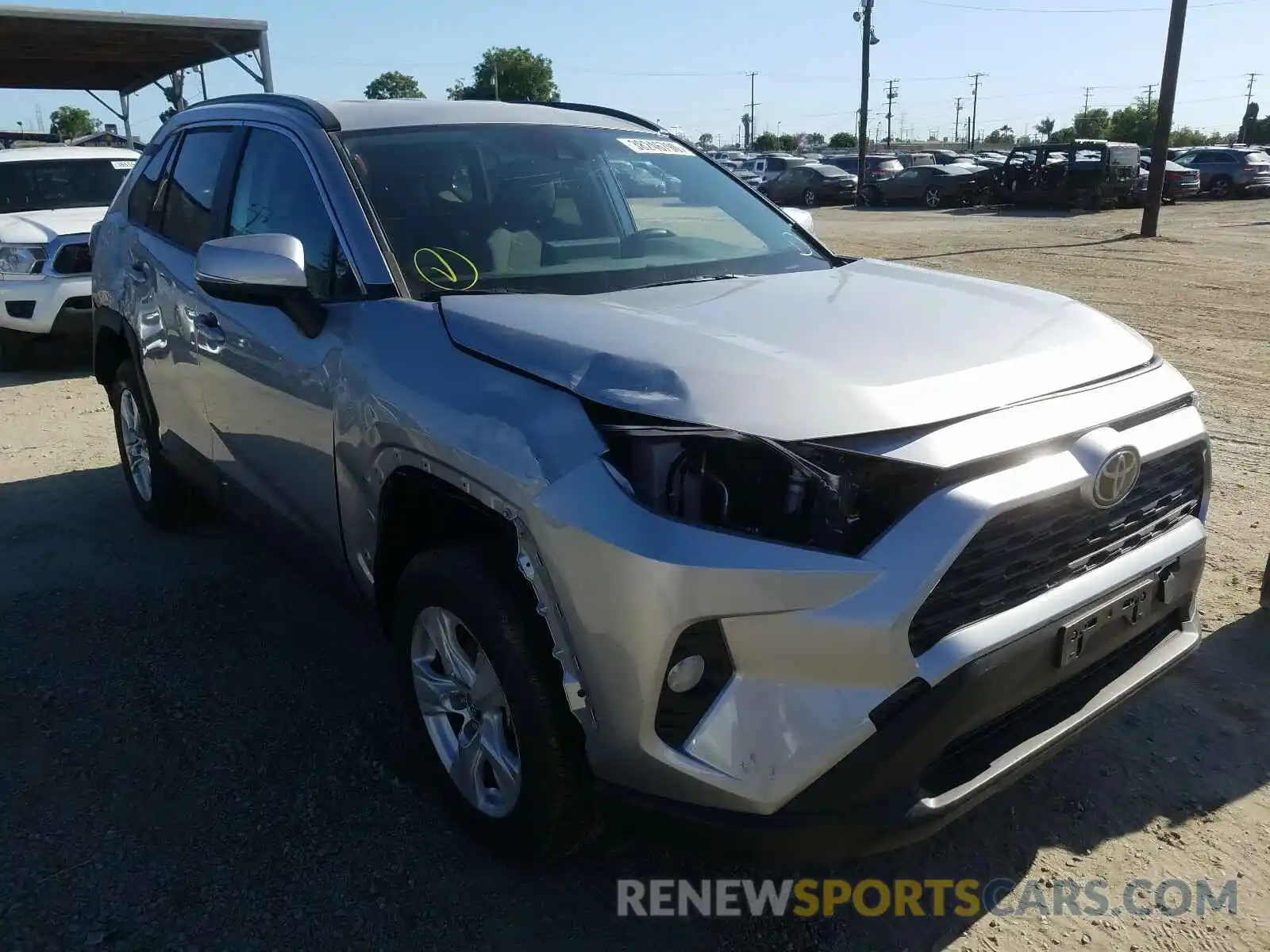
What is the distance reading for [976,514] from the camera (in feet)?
6.48

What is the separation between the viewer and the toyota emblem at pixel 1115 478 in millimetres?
2186

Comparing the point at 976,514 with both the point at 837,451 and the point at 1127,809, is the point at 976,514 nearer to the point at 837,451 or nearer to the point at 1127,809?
the point at 837,451

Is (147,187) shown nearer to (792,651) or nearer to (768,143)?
(792,651)

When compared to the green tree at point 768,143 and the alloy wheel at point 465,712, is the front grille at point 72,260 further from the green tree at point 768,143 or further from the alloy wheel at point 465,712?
the green tree at point 768,143

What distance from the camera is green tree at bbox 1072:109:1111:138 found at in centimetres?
7812

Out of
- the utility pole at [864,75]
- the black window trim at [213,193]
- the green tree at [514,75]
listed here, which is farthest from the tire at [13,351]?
the green tree at [514,75]

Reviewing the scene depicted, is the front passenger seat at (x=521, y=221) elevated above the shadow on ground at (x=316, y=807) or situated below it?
above

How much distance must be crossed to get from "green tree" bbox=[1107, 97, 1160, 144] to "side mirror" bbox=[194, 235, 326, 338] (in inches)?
2995

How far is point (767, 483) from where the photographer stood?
6.81ft

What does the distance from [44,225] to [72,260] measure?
64 cm

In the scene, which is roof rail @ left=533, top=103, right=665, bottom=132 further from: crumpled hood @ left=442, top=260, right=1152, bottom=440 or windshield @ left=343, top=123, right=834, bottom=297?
crumpled hood @ left=442, top=260, right=1152, bottom=440

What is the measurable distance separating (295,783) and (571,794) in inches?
44.2

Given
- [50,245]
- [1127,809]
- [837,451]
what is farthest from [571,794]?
[50,245]

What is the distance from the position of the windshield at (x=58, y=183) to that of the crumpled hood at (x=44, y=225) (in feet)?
0.76
